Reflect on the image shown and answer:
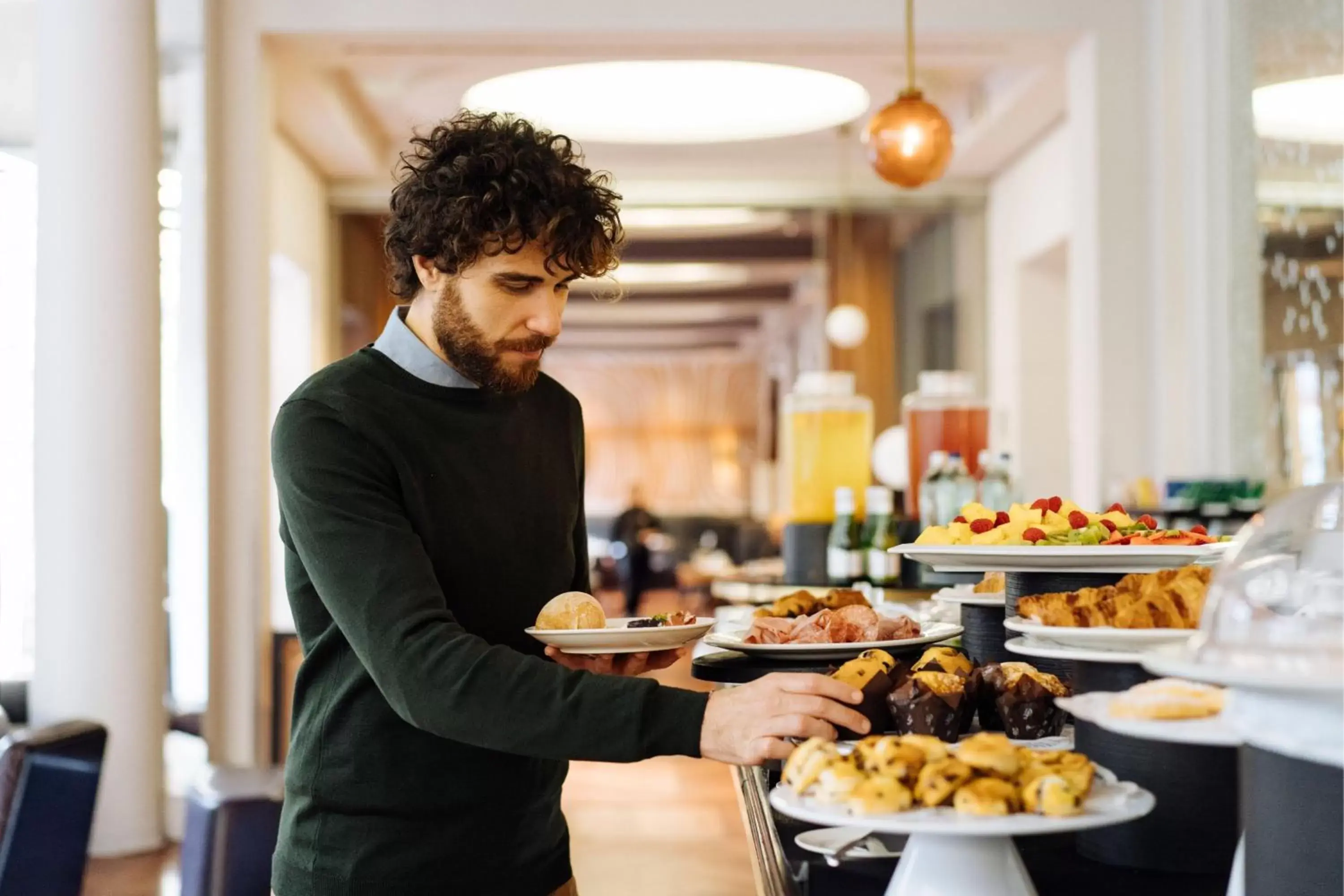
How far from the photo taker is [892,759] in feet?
3.93

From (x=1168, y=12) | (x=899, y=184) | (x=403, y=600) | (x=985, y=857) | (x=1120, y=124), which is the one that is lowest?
Result: (x=985, y=857)

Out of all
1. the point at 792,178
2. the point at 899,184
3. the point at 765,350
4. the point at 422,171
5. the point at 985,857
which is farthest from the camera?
the point at 765,350

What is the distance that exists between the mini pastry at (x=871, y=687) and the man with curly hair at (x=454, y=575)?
0.03 metres

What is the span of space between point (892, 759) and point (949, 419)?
3108mm

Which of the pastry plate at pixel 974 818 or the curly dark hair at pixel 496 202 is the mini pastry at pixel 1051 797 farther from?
the curly dark hair at pixel 496 202

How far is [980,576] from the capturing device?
263 centimetres

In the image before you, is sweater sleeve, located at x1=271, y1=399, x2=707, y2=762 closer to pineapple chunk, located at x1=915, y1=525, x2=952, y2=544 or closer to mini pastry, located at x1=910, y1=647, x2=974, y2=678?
mini pastry, located at x1=910, y1=647, x2=974, y2=678

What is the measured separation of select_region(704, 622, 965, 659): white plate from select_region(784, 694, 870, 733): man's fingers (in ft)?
1.01

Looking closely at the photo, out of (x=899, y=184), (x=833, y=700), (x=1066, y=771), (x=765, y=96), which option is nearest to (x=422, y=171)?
(x=833, y=700)

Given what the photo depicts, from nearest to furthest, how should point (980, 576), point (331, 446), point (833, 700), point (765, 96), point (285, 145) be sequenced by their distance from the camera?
point (833, 700) < point (331, 446) < point (980, 576) < point (765, 96) < point (285, 145)

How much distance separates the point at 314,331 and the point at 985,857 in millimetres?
8118

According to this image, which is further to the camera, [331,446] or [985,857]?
[331,446]

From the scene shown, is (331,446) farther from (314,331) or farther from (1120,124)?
(314,331)

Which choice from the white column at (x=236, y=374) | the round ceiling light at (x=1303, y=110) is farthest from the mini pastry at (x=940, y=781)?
the white column at (x=236, y=374)
